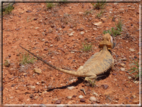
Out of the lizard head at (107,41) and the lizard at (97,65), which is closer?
the lizard at (97,65)

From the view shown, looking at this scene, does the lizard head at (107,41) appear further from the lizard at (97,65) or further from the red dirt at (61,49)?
the red dirt at (61,49)

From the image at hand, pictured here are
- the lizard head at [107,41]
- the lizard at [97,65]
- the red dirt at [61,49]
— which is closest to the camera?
the red dirt at [61,49]

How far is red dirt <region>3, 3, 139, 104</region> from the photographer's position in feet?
12.8

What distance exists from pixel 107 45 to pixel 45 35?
224 centimetres

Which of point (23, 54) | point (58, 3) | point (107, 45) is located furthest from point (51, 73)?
point (58, 3)

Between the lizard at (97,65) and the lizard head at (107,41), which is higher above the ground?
the lizard head at (107,41)

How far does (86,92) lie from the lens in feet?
12.9

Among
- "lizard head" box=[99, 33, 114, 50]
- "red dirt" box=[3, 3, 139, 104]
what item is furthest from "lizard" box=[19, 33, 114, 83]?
"red dirt" box=[3, 3, 139, 104]

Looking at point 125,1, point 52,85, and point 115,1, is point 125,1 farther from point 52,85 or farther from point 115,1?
point 52,85

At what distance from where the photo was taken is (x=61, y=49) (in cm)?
533

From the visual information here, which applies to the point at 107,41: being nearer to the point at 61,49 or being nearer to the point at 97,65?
the point at 97,65

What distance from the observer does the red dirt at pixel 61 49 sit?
3916 mm

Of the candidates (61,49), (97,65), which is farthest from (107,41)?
(61,49)

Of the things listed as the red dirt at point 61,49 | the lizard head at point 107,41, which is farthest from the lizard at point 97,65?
the red dirt at point 61,49
